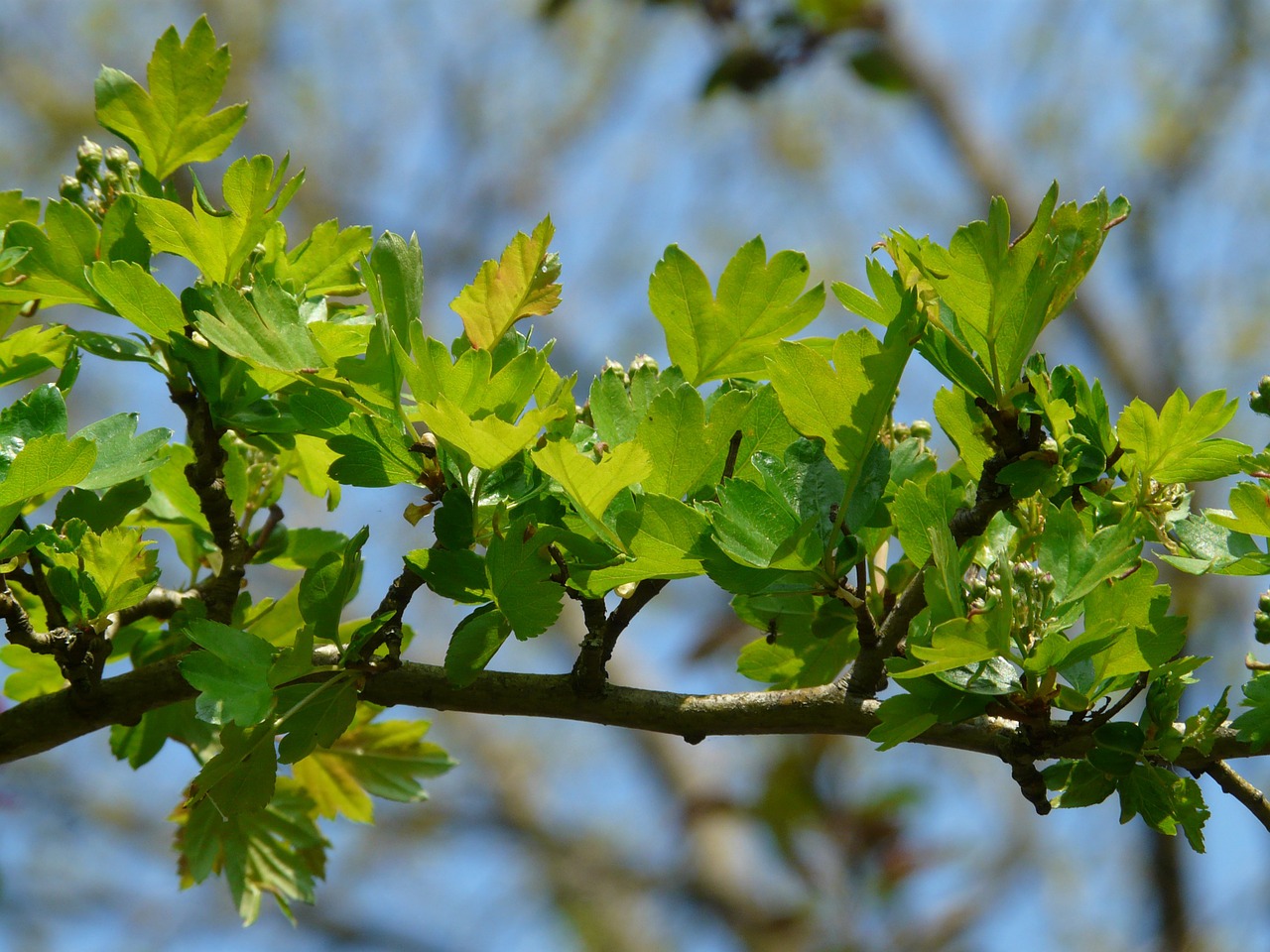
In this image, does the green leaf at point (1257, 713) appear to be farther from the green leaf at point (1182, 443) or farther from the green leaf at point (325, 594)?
the green leaf at point (325, 594)

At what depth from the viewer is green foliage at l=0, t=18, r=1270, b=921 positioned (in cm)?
66

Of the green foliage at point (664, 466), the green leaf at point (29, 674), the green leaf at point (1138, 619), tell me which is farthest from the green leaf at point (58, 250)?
the green leaf at point (1138, 619)

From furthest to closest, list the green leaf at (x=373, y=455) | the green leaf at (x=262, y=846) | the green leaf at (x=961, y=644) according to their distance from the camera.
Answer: the green leaf at (x=262, y=846), the green leaf at (x=373, y=455), the green leaf at (x=961, y=644)

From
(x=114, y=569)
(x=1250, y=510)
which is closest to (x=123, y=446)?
(x=114, y=569)

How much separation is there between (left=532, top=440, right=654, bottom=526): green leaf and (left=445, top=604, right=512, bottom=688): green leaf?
119mm

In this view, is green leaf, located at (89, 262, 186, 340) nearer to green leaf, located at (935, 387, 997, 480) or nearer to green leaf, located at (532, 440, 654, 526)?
green leaf, located at (532, 440, 654, 526)

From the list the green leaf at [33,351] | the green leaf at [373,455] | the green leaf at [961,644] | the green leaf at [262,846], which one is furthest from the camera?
the green leaf at [262,846]

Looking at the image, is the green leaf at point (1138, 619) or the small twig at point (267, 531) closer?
the green leaf at point (1138, 619)

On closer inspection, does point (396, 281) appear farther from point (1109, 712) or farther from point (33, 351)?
point (1109, 712)

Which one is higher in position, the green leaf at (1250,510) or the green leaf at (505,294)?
the green leaf at (505,294)

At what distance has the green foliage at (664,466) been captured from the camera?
663mm

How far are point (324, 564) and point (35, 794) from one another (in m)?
7.10

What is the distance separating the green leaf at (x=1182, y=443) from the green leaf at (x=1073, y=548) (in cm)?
8

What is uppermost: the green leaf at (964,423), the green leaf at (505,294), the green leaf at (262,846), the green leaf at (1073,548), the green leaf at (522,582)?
the green leaf at (505,294)
